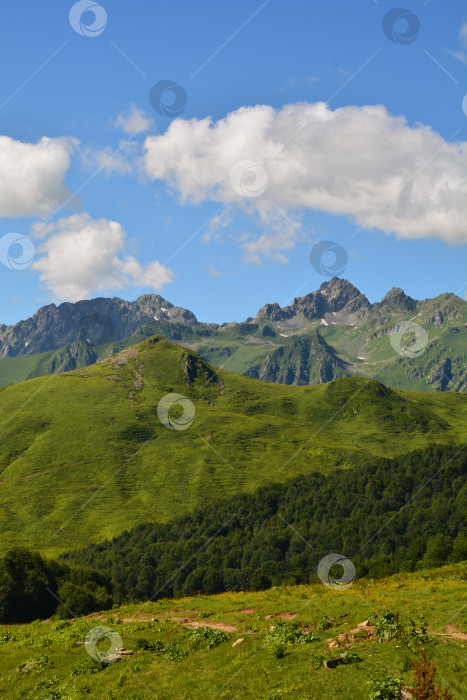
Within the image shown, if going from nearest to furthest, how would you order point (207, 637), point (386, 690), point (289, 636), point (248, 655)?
1. point (386, 690)
2. point (248, 655)
3. point (289, 636)
4. point (207, 637)

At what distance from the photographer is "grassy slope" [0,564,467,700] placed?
71.2 feet

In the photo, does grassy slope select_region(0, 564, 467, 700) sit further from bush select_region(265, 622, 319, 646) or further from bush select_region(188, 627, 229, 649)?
bush select_region(265, 622, 319, 646)

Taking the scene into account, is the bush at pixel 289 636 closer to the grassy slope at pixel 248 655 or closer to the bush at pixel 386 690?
the grassy slope at pixel 248 655

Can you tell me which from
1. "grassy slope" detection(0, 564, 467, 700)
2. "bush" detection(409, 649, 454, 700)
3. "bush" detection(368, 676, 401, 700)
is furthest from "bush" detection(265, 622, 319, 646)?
"bush" detection(409, 649, 454, 700)

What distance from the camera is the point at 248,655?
26859 millimetres

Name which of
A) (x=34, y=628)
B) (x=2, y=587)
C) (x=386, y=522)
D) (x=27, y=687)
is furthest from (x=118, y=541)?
(x=27, y=687)

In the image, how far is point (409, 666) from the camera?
20938 mm

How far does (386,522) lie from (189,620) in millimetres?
161315

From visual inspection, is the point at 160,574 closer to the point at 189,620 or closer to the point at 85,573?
the point at 85,573

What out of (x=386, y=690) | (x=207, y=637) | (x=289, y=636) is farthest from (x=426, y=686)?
(x=207, y=637)

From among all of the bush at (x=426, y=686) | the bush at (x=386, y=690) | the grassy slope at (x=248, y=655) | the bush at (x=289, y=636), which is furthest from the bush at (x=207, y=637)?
the bush at (x=426, y=686)

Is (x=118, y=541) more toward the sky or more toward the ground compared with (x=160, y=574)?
more toward the sky

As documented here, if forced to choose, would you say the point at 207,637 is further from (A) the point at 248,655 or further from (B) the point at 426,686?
(B) the point at 426,686

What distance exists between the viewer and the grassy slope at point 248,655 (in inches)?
854
